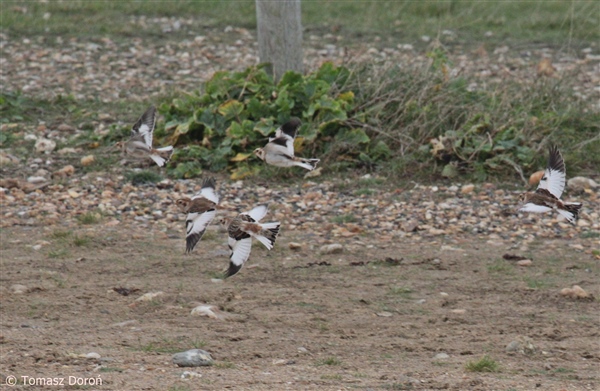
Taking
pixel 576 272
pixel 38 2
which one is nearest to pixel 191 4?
pixel 38 2

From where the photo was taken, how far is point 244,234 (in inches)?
223

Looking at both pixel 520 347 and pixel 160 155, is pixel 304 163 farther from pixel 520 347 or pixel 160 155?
pixel 520 347

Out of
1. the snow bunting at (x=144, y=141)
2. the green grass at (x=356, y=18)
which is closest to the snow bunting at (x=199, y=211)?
the snow bunting at (x=144, y=141)

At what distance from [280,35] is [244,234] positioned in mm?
3685

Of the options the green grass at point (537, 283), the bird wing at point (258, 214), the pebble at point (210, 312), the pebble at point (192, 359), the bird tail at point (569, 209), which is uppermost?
the bird tail at point (569, 209)

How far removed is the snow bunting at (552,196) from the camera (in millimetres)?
5422

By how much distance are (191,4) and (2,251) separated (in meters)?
7.48

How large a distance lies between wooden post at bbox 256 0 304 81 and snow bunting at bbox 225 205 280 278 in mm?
3409

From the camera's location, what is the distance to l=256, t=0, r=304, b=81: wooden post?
8961 mm

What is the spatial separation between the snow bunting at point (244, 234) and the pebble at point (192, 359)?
2.28 feet

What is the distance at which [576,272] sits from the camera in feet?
21.7

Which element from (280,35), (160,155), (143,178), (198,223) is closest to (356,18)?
(280,35)

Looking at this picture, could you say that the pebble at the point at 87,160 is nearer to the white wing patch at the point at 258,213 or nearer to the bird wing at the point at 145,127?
the bird wing at the point at 145,127

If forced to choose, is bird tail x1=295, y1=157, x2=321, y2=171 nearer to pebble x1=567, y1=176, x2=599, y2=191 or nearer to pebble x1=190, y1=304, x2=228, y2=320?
pebble x1=190, y1=304, x2=228, y2=320
